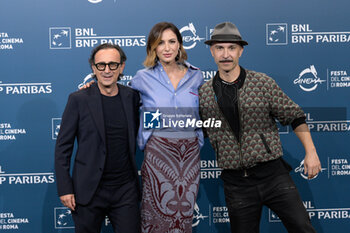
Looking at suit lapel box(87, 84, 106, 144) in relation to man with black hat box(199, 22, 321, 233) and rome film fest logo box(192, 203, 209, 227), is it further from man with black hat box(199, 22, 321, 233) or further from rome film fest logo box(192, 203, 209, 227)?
rome film fest logo box(192, 203, 209, 227)

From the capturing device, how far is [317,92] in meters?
3.19

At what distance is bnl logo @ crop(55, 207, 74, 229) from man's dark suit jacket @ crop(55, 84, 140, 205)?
1.12m

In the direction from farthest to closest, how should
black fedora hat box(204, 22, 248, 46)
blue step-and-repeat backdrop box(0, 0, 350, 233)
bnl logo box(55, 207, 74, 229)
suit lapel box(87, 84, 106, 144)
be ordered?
1. bnl logo box(55, 207, 74, 229)
2. blue step-and-repeat backdrop box(0, 0, 350, 233)
3. black fedora hat box(204, 22, 248, 46)
4. suit lapel box(87, 84, 106, 144)

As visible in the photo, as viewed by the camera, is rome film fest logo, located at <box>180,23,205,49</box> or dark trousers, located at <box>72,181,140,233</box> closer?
dark trousers, located at <box>72,181,140,233</box>

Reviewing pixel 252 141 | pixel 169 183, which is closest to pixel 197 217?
pixel 169 183

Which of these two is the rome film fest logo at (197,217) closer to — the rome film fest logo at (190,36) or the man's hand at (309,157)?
the man's hand at (309,157)

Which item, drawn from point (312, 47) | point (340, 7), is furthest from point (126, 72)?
point (340, 7)

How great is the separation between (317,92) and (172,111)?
1562mm

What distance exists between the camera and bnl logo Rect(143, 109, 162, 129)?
229cm

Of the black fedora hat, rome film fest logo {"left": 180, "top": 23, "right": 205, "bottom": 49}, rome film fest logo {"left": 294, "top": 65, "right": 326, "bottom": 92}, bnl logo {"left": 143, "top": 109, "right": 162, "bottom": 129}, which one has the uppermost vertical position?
rome film fest logo {"left": 180, "top": 23, "right": 205, "bottom": 49}

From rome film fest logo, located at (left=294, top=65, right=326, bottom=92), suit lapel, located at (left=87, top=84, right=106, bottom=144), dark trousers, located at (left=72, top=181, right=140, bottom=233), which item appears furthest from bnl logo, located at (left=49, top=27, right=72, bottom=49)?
rome film fest logo, located at (left=294, top=65, right=326, bottom=92)

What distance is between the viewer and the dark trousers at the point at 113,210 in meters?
2.19

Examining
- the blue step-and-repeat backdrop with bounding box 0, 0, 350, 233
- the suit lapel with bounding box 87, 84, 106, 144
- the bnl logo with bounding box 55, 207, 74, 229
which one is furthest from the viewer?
the bnl logo with bounding box 55, 207, 74, 229

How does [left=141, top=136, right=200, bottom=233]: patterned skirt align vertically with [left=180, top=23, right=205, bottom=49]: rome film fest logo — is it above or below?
below
